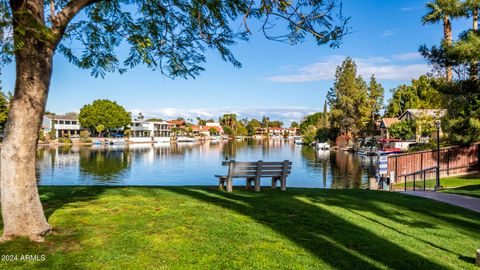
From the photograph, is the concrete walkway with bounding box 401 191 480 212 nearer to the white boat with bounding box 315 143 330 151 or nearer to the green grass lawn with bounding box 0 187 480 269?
the green grass lawn with bounding box 0 187 480 269

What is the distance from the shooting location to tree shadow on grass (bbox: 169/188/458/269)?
513 cm

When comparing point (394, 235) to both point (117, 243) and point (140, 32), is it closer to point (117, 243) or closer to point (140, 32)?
point (117, 243)

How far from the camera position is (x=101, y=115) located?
10519 centimetres

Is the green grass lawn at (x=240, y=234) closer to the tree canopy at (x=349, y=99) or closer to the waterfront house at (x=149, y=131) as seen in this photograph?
the tree canopy at (x=349, y=99)

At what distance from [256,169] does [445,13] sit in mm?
18879

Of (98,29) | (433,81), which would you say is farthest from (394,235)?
(433,81)

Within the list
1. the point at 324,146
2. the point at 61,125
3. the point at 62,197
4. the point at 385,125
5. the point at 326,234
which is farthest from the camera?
the point at 61,125

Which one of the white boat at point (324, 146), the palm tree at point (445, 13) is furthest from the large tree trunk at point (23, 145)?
the white boat at point (324, 146)

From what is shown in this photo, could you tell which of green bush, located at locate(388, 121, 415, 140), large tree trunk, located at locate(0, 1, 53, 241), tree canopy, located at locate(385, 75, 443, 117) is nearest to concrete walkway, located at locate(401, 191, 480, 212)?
large tree trunk, located at locate(0, 1, 53, 241)

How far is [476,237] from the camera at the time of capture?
23.6 ft

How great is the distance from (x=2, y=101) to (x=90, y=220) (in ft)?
208

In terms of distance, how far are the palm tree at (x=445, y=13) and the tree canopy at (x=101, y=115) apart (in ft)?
312

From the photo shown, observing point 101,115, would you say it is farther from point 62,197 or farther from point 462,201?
point 462,201

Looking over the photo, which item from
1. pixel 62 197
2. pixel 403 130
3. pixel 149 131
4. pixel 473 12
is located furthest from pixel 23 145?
pixel 149 131
